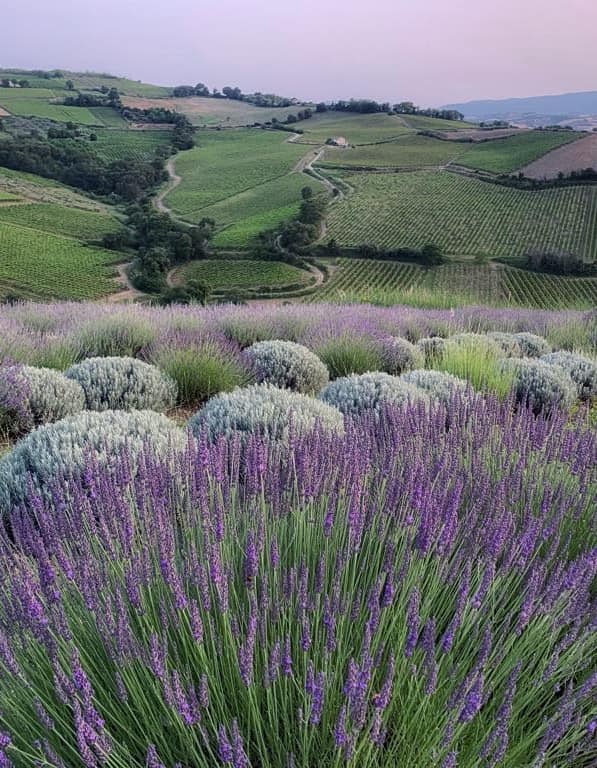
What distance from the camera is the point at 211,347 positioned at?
260 inches

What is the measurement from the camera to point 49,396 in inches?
198

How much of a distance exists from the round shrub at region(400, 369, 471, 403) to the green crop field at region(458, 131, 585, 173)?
9020 cm

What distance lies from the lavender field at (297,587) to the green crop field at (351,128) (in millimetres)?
117814

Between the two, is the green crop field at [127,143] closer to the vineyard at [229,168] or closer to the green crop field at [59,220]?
the vineyard at [229,168]

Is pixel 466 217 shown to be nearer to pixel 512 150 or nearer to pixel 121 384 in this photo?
pixel 512 150

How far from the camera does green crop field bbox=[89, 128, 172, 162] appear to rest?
106m

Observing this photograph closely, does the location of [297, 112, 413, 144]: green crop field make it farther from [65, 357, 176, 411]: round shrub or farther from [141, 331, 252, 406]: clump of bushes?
[65, 357, 176, 411]: round shrub

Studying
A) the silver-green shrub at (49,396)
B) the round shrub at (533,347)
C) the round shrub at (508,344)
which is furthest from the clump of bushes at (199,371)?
the round shrub at (533,347)

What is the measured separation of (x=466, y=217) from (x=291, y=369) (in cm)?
7231

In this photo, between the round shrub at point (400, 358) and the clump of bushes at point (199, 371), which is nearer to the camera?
the clump of bushes at point (199, 371)

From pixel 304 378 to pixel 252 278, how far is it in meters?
55.6

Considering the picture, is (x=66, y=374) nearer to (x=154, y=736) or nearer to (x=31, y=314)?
(x=31, y=314)

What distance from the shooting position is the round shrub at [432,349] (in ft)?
24.2

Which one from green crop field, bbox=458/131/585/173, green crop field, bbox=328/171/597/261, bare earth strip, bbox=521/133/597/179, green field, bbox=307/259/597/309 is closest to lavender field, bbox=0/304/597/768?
green field, bbox=307/259/597/309
